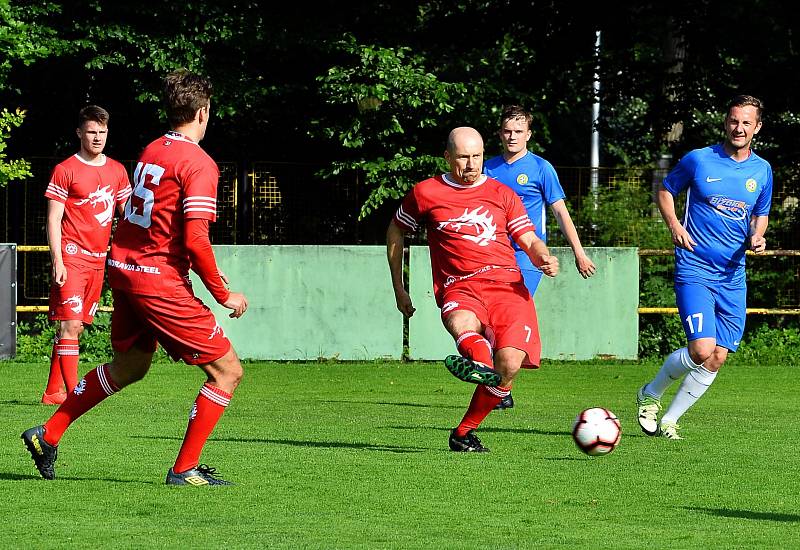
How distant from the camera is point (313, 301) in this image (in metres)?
17.0

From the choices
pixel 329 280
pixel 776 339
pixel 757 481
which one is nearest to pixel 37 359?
pixel 329 280

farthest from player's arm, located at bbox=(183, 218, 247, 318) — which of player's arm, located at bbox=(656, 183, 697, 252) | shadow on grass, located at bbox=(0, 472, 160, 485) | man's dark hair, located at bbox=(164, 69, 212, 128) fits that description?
player's arm, located at bbox=(656, 183, 697, 252)

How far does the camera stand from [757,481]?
7.40 metres

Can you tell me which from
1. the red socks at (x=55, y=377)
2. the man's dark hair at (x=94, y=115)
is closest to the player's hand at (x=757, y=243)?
the man's dark hair at (x=94, y=115)

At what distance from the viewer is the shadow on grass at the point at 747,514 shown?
245 inches

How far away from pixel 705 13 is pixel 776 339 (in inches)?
290

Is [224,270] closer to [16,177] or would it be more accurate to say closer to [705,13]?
[16,177]

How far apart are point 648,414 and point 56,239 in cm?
462

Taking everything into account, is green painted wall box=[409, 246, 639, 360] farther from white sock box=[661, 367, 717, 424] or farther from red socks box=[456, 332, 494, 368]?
red socks box=[456, 332, 494, 368]

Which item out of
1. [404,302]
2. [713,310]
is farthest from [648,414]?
[404,302]

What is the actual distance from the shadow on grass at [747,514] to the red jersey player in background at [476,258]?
1803 mm

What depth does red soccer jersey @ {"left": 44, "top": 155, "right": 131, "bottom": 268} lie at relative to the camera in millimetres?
10984

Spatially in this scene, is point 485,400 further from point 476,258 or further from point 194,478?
point 194,478

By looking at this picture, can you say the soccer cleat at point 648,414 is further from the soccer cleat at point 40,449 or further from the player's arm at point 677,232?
the soccer cleat at point 40,449
